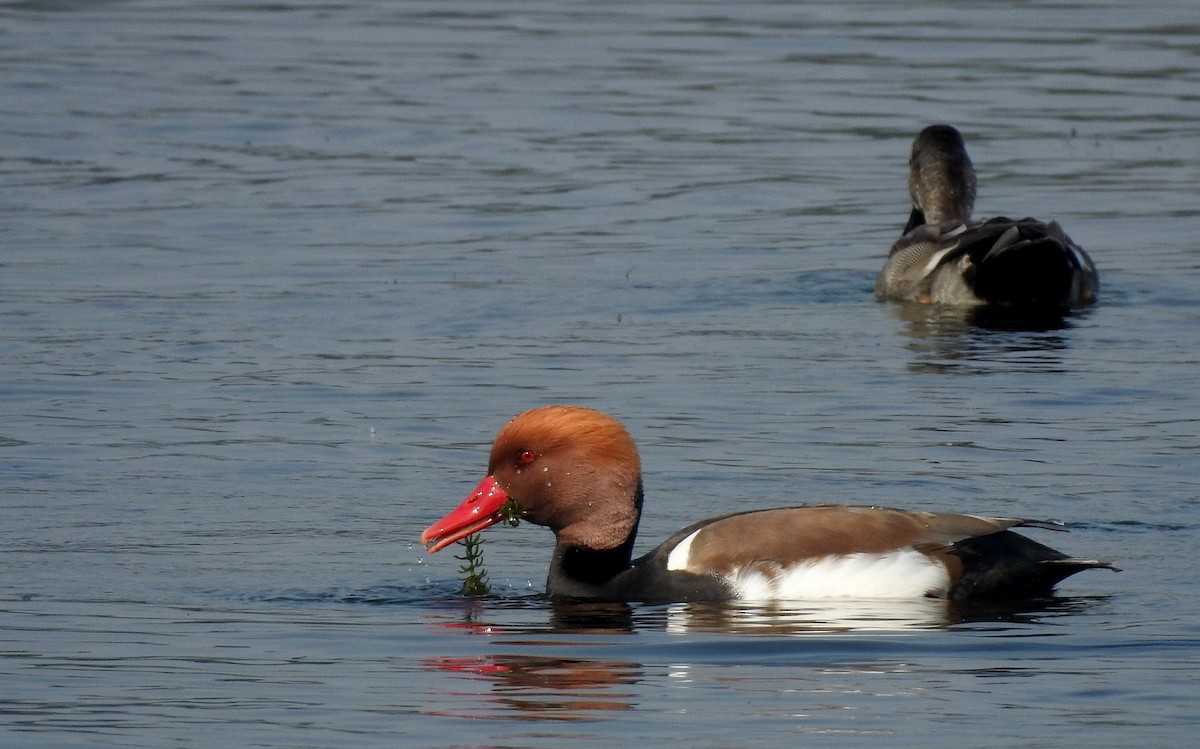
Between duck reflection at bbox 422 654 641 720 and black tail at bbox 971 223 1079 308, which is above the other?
black tail at bbox 971 223 1079 308

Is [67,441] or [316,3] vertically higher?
[316,3]

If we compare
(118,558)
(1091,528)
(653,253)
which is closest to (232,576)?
(118,558)

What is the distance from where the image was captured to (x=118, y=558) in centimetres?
974

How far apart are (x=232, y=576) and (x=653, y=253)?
860cm

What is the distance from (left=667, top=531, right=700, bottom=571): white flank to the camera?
913cm

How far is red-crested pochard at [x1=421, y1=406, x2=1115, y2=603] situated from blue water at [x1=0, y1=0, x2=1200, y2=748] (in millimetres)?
173

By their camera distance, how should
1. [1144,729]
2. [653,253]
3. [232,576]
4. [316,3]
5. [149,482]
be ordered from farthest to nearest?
[316,3], [653,253], [149,482], [232,576], [1144,729]

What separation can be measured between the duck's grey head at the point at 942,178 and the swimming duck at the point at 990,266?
0.84 m

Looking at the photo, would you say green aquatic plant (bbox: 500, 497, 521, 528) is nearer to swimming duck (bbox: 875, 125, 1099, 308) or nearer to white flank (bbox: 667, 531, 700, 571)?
white flank (bbox: 667, 531, 700, 571)

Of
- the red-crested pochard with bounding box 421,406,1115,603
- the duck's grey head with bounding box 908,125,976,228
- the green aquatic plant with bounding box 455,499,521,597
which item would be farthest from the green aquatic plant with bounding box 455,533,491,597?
the duck's grey head with bounding box 908,125,976,228

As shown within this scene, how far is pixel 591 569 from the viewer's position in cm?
934

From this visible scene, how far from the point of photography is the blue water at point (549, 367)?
7.87m

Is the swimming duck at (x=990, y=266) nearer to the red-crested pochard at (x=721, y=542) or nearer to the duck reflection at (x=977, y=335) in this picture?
the duck reflection at (x=977, y=335)

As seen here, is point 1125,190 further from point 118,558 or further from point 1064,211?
point 118,558
